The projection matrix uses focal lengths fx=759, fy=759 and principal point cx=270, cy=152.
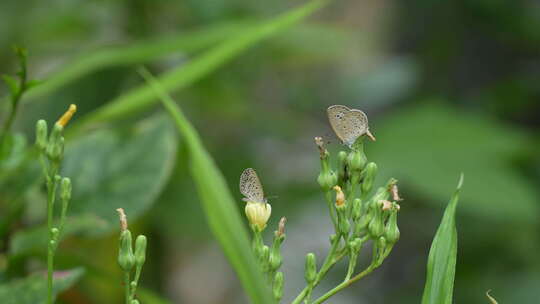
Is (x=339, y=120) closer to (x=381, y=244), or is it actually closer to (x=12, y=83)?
(x=381, y=244)

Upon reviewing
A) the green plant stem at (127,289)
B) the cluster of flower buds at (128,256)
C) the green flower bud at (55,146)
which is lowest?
the green plant stem at (127,289)

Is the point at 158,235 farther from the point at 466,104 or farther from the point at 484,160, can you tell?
the point at 466,104

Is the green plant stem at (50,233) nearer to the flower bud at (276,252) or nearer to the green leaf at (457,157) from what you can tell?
the flower bud at (276,252)

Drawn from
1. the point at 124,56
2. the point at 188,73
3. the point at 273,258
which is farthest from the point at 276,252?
the point at 124,56

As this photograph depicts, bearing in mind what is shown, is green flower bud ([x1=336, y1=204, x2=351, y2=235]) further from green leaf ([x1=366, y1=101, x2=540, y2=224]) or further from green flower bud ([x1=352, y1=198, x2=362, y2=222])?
green leaf ([x1=366, y1=101, x2=540, y2=224])

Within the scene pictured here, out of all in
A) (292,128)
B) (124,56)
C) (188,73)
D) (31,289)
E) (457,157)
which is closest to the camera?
(31,289)

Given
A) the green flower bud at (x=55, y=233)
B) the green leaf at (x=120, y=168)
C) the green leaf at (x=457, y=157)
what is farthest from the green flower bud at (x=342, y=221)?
the green leaf at (x=457, y=157)

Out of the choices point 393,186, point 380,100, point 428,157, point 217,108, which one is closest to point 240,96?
point 217,108
